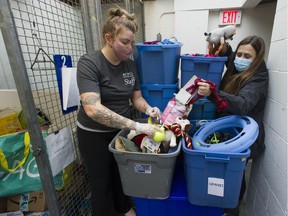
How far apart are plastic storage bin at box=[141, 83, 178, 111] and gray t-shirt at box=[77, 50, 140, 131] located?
20cm

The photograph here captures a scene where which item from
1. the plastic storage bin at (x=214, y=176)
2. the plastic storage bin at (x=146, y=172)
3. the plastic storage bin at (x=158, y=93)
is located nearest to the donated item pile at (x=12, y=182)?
the plastic storage bin at (x=146, y=172)

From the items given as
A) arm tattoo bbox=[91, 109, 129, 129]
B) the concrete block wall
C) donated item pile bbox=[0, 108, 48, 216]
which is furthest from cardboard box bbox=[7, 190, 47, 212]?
the concrete block wall

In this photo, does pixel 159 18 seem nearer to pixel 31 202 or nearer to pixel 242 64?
pixel 242 64

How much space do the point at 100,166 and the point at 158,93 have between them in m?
0.71

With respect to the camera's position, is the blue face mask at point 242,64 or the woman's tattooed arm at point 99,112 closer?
the woman's tattooed arm at point 99,112

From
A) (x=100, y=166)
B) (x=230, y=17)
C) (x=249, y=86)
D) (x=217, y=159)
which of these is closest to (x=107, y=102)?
(x=100, y=166)

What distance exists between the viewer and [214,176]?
0.93m

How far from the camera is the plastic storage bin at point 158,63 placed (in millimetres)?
1354

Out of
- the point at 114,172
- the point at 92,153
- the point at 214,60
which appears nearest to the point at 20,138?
the point at 92,153

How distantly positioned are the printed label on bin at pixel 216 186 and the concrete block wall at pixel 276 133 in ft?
1.16

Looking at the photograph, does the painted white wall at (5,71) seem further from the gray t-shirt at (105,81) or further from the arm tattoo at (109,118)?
the arm tattoo at (109,118)

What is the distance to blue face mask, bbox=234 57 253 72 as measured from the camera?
1.25 metres

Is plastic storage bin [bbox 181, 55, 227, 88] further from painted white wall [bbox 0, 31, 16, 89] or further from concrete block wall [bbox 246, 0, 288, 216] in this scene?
painted white wall [bbox 0, 31, 16, 89]

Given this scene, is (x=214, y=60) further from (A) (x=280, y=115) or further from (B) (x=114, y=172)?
(B) (x=114, y=172)
